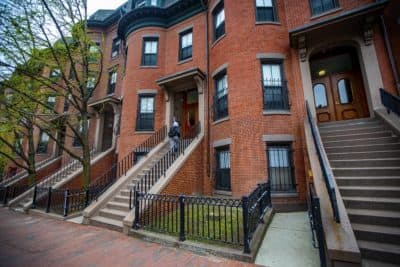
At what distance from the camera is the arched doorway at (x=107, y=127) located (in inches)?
637

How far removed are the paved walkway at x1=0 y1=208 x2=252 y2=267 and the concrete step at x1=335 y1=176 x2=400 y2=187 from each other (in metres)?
3.45

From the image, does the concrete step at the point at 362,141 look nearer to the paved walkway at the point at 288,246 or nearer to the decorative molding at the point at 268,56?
the paved walkway at the point at 288,246

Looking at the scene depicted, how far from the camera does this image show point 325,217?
3861mm

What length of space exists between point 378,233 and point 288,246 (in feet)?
5.70

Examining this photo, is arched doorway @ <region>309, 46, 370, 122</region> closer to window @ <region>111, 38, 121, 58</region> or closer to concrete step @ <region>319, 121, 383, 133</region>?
concrete step @ <region>319, 121, 383, 133</region>

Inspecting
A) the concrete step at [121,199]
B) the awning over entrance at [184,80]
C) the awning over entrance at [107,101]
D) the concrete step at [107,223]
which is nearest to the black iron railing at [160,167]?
the concrete step at [121,199]

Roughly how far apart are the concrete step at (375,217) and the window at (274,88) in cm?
532

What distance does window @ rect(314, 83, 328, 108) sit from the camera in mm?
10016

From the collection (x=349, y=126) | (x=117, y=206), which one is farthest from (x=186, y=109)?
(x=349, y=126)

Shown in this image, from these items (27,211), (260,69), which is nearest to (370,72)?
(260,69)

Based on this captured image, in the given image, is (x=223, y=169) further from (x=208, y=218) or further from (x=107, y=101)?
(x=107, y=101)

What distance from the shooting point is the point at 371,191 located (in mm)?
4633

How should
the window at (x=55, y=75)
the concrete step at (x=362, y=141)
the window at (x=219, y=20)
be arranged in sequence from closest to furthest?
the concrete step at (x=362, y=141) → the window at (x=55, y=75) → the window at (x=219, y=20)

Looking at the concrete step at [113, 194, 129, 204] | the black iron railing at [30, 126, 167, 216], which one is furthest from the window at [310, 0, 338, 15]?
the concrete step at [113, 194, 129, 204]
